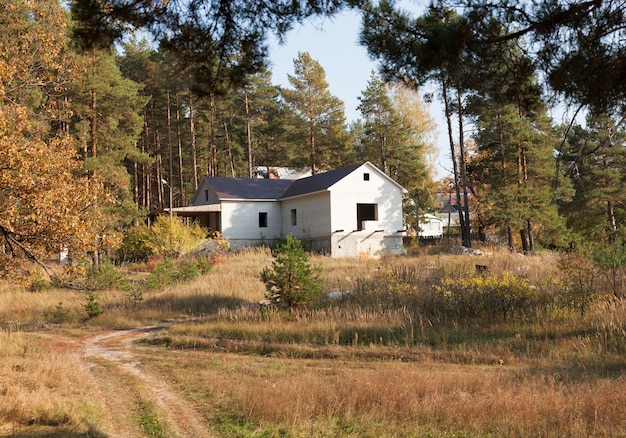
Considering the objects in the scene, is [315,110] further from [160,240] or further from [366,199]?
[160,240]

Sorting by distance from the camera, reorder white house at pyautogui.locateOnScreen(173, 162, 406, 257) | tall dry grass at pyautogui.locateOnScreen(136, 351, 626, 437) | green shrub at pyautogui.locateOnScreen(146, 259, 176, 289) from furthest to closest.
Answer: white house at pyautogui.locateOnScreen(173, 162, 406, 257)
green shrub at pyautogui.locateOnScreen(146, 259, 176, 289)
tall dry grass at pyautogui.locateOnScreen(136, 351, 626, 437)

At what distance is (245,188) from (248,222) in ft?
9.05

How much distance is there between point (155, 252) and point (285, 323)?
19.6 m

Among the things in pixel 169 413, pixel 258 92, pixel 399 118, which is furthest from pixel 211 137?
pixel 169 413

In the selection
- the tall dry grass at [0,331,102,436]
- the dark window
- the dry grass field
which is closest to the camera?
the dry grass field

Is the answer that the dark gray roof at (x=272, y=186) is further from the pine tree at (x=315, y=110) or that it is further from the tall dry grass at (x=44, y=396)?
the tall dry grass at (x=44, y=396)

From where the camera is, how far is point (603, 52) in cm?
539

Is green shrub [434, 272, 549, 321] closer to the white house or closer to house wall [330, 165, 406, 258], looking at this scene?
house wall [330, 165, 406, 258]

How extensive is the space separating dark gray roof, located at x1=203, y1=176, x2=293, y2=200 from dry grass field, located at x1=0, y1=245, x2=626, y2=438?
21.0 m

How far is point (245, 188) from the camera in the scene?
4028cm

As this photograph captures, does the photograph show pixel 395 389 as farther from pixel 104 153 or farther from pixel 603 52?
pixel 104 153

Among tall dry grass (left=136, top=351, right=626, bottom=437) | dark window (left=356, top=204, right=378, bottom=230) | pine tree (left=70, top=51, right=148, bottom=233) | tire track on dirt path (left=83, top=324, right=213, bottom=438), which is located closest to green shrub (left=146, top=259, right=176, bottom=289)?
tire track on dirt path (left=83, top=324, right=213, bottom=438)

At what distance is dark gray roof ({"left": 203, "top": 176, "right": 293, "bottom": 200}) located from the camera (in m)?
38.9

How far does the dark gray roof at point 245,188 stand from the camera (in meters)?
38.9
